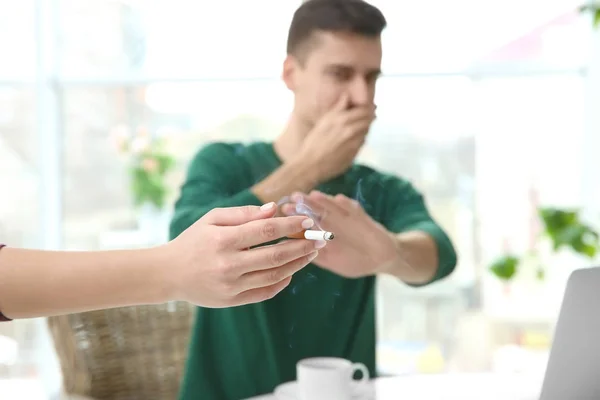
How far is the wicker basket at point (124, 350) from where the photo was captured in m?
1.23

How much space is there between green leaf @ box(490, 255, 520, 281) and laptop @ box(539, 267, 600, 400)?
107cm

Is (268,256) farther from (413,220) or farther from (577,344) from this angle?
(413,220)

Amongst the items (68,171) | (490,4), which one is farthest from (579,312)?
(68,171)

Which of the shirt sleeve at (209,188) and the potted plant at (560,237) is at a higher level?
the shirt sleeve at (209,188)

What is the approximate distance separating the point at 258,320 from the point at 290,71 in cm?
41

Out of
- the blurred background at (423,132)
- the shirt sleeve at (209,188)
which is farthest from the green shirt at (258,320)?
the blurred background at (423,132)

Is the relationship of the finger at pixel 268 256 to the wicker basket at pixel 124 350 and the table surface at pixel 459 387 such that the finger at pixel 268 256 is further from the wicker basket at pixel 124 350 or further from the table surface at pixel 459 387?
the wicker basket at pixel 124 350

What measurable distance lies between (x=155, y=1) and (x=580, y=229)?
1.20 meters

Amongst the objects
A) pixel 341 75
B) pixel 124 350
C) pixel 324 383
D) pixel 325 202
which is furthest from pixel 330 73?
pixel 124 350

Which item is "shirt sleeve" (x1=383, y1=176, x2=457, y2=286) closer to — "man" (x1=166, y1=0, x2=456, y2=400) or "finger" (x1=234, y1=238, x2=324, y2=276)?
"man" (x1=166, y1=0, x2=456, y2=400)

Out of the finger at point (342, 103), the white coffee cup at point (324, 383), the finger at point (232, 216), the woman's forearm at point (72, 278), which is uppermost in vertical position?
the finger at point (342, 103)

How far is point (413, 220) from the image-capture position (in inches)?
46.4

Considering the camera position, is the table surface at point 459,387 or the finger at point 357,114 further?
the finger at point 357,114

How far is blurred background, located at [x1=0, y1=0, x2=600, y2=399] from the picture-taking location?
176 centimetres
